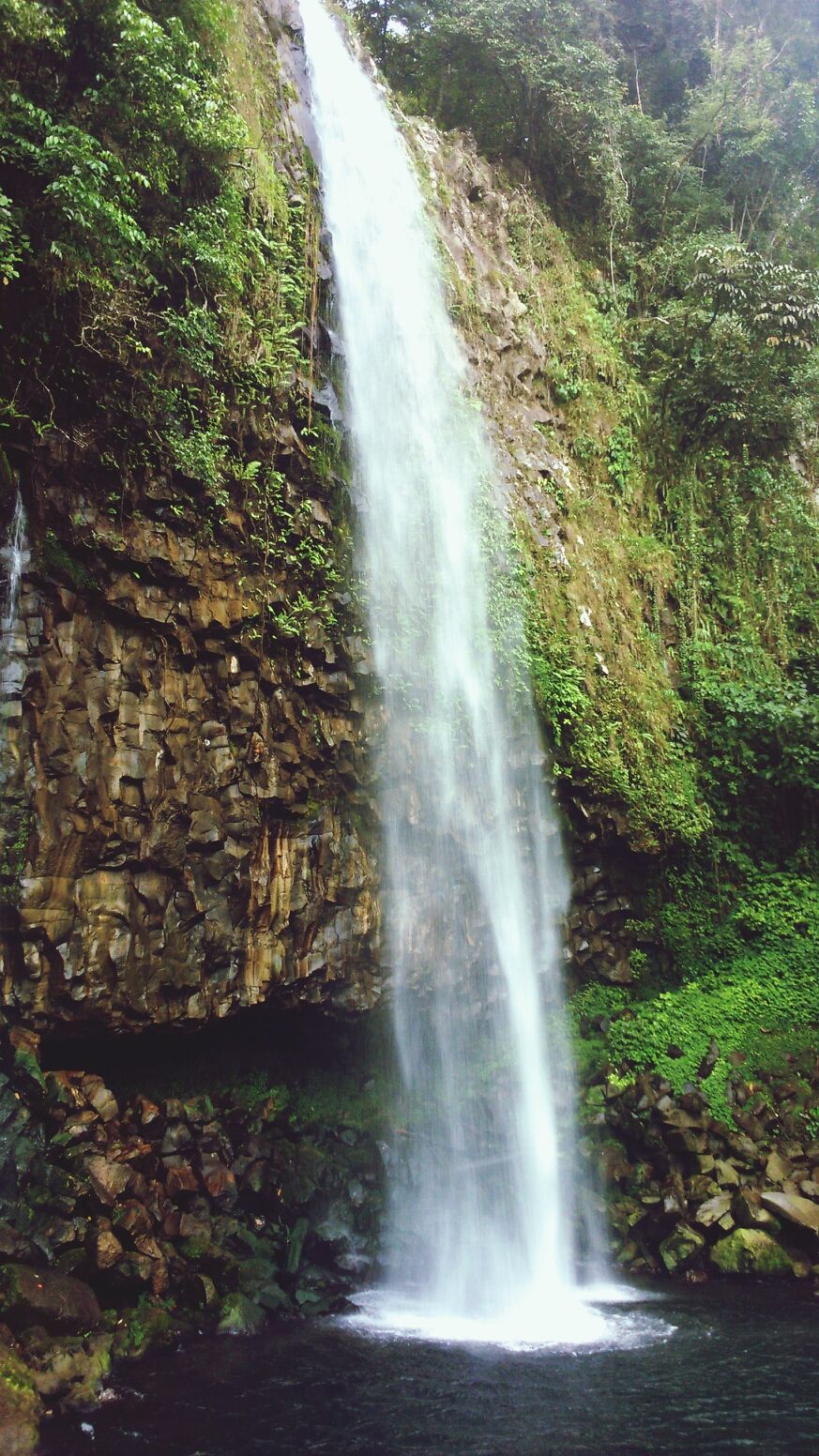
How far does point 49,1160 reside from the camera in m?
7.29

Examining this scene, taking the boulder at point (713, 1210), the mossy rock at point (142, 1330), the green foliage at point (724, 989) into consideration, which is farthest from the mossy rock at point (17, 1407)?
the green foliage at point (724, 989)

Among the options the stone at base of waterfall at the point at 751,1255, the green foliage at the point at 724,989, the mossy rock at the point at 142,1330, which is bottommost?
the stone at base of waterfall at the point at 751,1255

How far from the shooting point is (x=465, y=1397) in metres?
6.68

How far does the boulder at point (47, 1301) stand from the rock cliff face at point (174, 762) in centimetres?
186

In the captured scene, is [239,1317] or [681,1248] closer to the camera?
[239,1317]

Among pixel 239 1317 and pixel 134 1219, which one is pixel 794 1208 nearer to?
pixel 239 1317

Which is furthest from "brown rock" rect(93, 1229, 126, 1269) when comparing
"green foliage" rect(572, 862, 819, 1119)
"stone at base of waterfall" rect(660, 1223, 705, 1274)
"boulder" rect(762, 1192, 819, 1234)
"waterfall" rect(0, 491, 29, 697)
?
"boulder" rect(762, 1192, 819, 1234)

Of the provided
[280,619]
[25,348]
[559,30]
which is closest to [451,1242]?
[280,619]

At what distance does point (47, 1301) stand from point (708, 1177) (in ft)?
22.4

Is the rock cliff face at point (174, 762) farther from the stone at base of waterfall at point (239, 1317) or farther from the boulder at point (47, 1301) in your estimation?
the stone at base of waterfall at point (239, 1317)

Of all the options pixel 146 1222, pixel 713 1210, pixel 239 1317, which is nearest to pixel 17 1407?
pixel 146 1222

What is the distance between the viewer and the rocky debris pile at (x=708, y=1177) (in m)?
9.51

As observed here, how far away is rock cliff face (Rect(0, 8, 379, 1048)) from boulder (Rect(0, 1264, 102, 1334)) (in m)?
1.86

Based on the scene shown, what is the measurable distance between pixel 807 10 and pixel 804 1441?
29.6 metres
